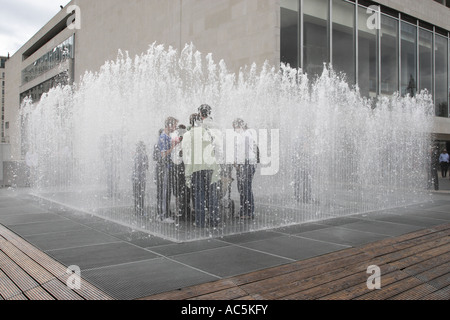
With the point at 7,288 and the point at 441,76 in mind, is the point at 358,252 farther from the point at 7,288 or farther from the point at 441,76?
the point at 441,76

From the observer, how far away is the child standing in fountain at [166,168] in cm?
645

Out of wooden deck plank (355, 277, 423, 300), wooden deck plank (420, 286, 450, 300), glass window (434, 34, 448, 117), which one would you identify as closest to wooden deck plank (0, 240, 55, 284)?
wooden deck plank (355, 277, 423, 300)

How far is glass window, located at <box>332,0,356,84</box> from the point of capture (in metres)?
15.9

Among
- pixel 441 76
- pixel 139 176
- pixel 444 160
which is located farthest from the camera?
pixel 441 76

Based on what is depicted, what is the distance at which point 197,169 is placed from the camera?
5.78m

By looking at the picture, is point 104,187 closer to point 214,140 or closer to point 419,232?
point 214,140

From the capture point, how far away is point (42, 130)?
15250mm

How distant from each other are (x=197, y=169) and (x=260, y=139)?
6071 mm

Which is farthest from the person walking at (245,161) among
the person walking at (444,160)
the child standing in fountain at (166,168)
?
the person walking at (444,160)

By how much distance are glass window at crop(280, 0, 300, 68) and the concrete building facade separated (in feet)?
0.12

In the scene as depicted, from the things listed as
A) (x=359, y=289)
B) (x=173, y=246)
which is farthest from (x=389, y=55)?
(x=359, y=289)

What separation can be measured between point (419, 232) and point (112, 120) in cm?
701

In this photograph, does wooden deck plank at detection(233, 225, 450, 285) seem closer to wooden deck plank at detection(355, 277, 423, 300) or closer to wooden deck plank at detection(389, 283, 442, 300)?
wooden deck plank at detection(355, 277, 423, 300)
